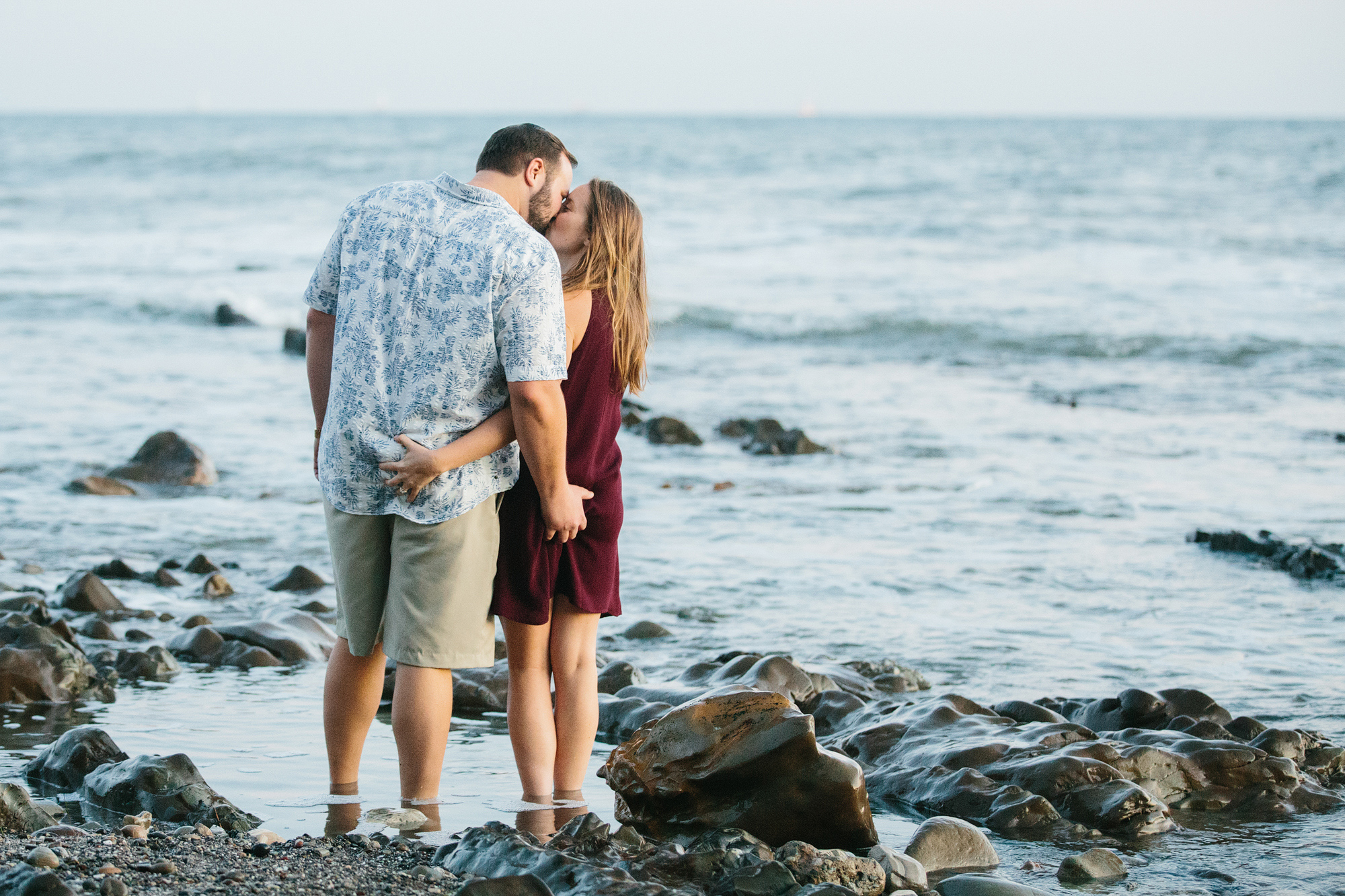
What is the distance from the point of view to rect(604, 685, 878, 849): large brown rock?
3383 millimetres

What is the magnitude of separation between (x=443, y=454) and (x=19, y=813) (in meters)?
1.40

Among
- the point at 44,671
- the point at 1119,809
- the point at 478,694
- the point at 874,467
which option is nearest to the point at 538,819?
the point at 478,694

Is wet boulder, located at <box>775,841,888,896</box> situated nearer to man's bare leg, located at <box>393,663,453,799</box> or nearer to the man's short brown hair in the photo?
man's bare leg, located at <box>393,663,453,799</box>

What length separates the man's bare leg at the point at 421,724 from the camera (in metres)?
3.47

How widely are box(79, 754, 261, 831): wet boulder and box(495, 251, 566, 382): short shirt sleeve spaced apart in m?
1.40

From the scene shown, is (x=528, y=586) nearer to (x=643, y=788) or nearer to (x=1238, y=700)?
(x=643, y=788)

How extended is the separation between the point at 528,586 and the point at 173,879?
1.10 metres

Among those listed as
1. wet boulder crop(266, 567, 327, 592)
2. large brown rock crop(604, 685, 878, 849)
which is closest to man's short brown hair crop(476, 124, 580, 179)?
large brown rock crop(604, 685, 878, 849)

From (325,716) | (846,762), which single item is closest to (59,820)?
(325,716)

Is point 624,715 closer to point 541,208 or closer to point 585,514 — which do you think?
point 585,514

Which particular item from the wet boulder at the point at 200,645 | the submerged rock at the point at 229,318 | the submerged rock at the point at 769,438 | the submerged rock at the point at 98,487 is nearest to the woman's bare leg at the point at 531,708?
the wet boulder at the point at 200,645

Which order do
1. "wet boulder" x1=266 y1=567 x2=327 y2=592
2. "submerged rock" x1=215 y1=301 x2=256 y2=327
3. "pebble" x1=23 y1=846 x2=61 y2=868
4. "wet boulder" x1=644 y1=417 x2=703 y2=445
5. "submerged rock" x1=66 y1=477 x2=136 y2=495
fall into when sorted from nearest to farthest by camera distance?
"pebble" x1=23 y1=846 x2=61 y2=868 → "wet boulder" x1=266 y1=567 x2=327 y2=592 → "submerged rock" x1=66 y1=477 x2=136 y2=495 → "wet boulder" x1=644 y1=417 x2=703 y2=445 → "submerged rock" x1=215 y1=301 x2=256 y2=327

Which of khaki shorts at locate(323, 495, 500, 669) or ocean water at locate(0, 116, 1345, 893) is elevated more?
khaki shorts at locate(323, 495, 500, 669)

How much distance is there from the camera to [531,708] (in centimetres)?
368
